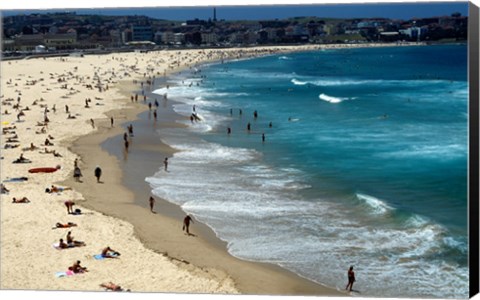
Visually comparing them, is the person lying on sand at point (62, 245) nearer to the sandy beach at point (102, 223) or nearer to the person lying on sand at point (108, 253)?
the sandy beach at point (102, 223)

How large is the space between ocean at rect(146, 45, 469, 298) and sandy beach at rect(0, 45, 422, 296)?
80 cm

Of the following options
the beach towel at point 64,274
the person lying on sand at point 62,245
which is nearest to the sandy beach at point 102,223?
the beach towel at point 64,274

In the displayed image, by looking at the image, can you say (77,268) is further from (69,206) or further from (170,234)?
(69,206)

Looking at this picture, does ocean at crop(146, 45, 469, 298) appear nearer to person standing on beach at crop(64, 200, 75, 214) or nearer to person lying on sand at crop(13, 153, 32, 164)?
person standing on beach at crop(64, 200, 75, 214)

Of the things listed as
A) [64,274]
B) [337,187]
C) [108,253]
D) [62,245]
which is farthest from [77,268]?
[337,187]

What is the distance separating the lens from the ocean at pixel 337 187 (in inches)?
618

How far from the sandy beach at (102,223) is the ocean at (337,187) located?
0.80 metres

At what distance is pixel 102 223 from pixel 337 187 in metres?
8.78

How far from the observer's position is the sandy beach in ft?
46.9

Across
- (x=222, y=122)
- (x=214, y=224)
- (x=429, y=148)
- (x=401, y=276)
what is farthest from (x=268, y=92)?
(x=401, y=276)

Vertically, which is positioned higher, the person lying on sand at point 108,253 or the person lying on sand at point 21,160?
the person lying on sand at point 21,160

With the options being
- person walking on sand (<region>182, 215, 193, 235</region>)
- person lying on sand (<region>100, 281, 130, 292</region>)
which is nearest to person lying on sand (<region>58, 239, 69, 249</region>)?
person lying on sand (<region>100, 281, 130, 292</region>)

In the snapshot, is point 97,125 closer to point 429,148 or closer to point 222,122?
point 222,122

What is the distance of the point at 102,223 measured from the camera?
18469 millimetres
